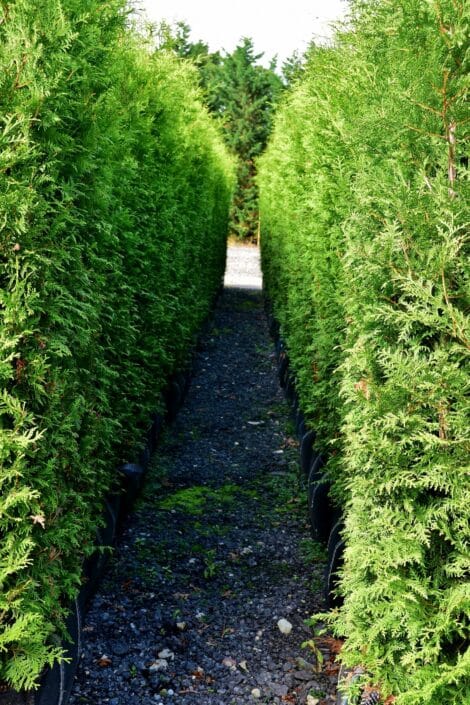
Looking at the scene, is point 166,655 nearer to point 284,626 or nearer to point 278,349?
point 284,626

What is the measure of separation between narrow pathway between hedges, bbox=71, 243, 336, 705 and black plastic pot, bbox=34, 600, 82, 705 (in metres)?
0.20

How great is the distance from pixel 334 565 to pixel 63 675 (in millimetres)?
1748

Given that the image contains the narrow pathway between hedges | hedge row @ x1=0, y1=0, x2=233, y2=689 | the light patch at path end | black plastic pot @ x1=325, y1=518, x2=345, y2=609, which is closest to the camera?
hedge row @ x1=0, y1=0, x2=233, y2=689

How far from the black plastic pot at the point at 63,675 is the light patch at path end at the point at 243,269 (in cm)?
1765

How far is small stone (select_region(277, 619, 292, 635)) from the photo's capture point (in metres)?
3.94

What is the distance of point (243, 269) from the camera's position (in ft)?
85.6

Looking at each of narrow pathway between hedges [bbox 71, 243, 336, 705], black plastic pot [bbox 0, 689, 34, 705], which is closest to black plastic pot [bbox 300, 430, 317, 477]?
narrow pathway between hedges [bbox 71, 243, 336, 705]

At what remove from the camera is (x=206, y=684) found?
3.49m

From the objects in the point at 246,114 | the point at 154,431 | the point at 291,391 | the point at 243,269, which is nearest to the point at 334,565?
the point at 154,431

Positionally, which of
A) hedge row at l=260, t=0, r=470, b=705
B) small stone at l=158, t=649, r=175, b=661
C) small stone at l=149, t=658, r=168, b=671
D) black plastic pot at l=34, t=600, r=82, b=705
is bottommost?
small stone at l=158, t=649, r=175, b=661

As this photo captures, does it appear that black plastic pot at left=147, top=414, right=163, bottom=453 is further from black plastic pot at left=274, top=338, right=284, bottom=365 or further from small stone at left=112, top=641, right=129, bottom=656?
black plastic pot at left=274, top=338, right=284, bottom=365

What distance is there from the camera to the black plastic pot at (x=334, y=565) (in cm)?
394

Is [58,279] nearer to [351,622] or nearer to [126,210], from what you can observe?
[126,210]

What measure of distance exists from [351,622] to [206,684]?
1056 mm
